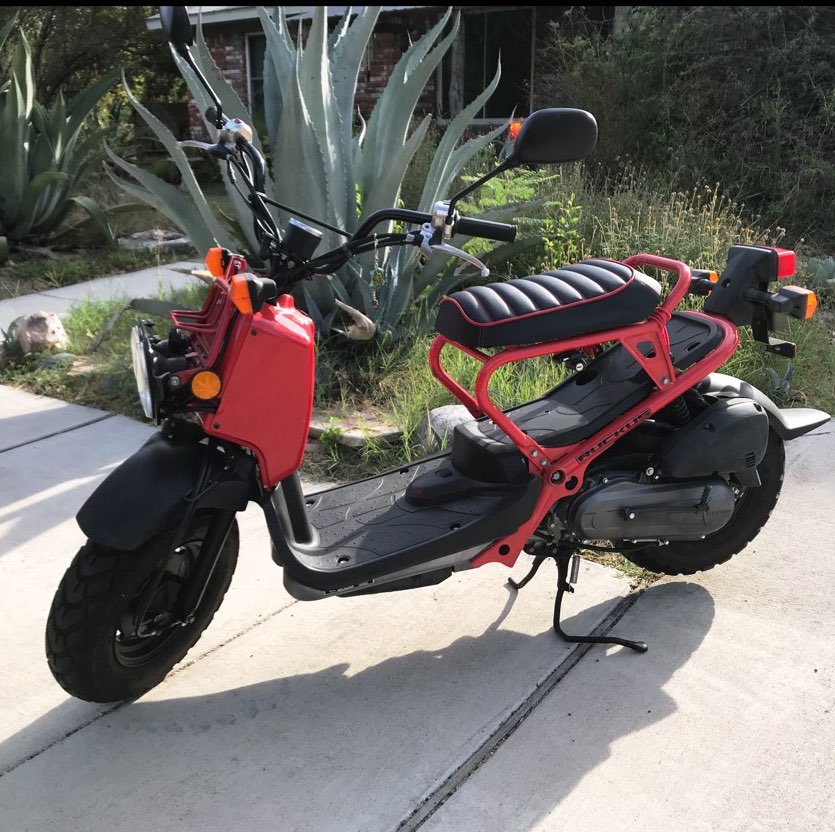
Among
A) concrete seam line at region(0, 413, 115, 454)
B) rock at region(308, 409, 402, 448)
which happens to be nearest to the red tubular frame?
rock at region(308, 409, 402, 448)

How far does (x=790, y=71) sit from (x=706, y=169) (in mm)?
1254

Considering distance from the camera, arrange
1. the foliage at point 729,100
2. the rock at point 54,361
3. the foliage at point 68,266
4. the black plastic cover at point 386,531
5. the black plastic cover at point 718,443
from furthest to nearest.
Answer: the foliage at point 729,100, the foliage at point 68,266, the rock at point 54,361, the black plastic cover at point 718,443, the black plastic cover at point 386,531

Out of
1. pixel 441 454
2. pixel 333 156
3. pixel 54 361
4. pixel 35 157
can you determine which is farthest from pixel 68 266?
pixel 441 454

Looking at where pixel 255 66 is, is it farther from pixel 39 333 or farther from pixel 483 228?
pixel 483 228

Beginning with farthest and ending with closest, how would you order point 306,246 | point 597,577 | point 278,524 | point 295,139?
point 295,139 < point 597,577 < point 278,524 < point 306,246

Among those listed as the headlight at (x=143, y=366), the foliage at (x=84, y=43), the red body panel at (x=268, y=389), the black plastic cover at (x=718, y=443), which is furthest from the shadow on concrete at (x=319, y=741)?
the foliage at (x=84, y=43)

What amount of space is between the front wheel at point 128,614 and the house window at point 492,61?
34.9ft

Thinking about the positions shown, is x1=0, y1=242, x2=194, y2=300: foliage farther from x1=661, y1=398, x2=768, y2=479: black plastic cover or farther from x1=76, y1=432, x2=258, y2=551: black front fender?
x1=661, y1=398, x2=768, y2=479: black plastic cover

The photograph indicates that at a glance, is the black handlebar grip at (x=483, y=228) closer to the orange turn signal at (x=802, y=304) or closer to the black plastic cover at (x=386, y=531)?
the black plastic cover at (x=386, y=531)

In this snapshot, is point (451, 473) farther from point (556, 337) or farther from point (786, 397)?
point (786, 397)

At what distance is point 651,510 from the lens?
242cm

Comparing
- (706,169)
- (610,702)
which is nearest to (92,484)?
(610,702)

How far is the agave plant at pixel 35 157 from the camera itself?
7.11m

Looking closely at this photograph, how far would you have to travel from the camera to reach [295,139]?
406cm
